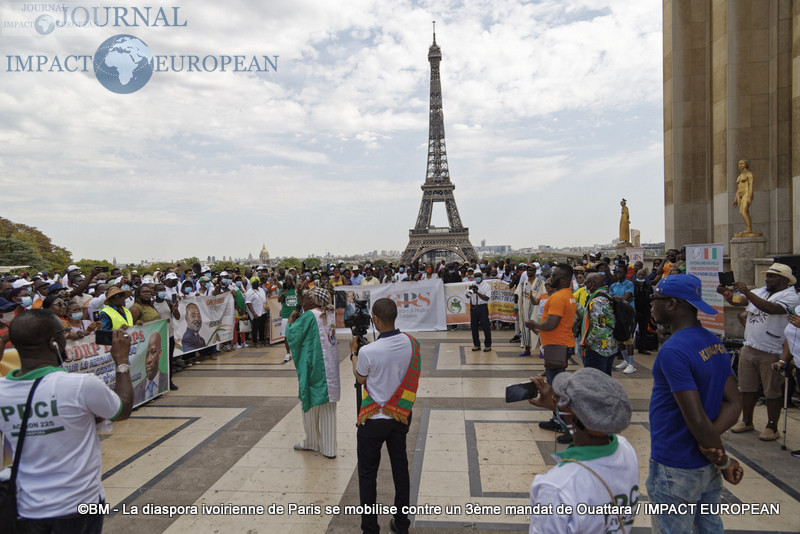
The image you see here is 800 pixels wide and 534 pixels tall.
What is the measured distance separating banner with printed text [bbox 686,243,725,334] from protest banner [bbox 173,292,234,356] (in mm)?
9397

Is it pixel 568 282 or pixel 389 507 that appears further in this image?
pixel 568 282

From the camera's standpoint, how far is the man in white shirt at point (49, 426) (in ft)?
7.43

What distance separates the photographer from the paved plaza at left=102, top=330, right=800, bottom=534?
3996 mm

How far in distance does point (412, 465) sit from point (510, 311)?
9.13 m

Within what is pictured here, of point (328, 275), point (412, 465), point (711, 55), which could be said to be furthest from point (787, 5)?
point (412, 465)

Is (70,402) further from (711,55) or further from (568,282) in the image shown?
(711,55)

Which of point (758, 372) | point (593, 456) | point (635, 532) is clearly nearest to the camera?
point (593, 456)

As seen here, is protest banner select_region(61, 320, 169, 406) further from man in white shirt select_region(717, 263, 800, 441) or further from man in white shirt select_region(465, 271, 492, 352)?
man in white shirt select_region(717, 263, 800, 441)

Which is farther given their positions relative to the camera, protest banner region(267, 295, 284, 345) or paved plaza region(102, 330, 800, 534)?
protest banner region(267, 295, 284, 345)

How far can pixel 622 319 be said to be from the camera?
18.9 feet

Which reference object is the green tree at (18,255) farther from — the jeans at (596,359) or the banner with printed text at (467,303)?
the jeans at (596,359)

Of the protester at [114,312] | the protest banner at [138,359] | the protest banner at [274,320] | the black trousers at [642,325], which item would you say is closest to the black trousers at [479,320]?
the black trousers at [642,325]

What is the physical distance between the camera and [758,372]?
5.55m

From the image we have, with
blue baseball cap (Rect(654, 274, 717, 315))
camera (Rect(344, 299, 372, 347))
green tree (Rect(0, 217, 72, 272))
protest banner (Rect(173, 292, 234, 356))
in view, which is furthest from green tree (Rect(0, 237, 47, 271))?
blue baseball cap (Rect(654, 274, 717, 315))
